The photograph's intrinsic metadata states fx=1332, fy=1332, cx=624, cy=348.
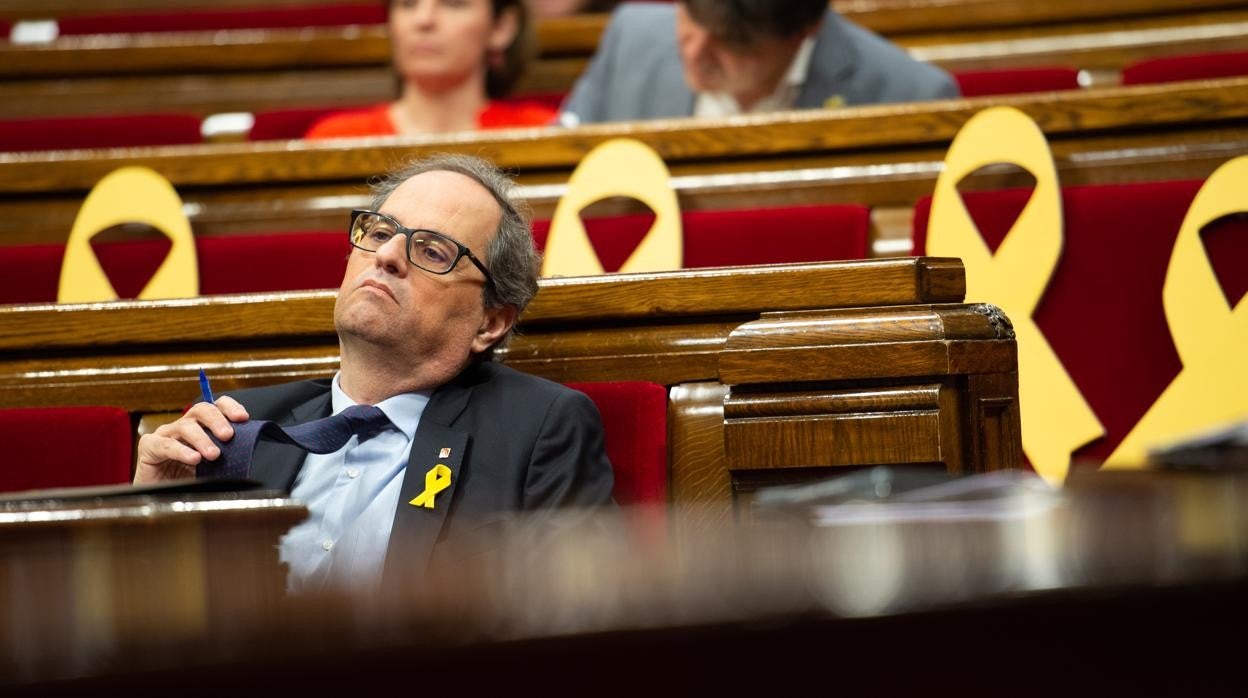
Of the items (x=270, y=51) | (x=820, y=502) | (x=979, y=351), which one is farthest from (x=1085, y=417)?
(x=270, y=51)

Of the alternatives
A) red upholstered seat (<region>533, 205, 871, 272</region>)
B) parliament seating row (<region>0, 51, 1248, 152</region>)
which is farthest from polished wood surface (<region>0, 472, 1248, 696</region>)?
parliament seating row (<region>0, 51, 1248, 152</region>)

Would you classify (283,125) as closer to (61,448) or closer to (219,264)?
(219,264)

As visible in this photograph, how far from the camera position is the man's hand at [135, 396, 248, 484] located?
2.00 feet

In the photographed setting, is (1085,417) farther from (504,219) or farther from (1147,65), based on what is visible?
(1147,65)

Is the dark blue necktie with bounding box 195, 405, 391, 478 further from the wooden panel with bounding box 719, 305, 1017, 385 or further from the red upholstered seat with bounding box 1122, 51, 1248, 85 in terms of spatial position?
the red upholstered seat with bounding box 1122, 51, 1248, 85

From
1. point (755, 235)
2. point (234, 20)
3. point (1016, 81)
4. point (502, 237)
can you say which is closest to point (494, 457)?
point (502, 237)

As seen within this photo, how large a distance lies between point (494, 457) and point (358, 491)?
0.07m

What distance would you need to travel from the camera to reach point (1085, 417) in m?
0.76

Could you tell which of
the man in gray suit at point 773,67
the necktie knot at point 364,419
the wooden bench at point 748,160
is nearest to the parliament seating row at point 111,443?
the necktie knot at point 364,419

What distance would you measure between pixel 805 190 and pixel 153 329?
A: 47 cm

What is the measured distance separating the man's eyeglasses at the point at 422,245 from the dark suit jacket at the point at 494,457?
7 cm

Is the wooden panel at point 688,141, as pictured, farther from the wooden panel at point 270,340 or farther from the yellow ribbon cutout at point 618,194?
the wooden panel at point 270,340

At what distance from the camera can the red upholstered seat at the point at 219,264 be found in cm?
95

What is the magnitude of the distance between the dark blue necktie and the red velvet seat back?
11 centimetres
